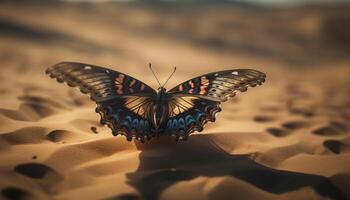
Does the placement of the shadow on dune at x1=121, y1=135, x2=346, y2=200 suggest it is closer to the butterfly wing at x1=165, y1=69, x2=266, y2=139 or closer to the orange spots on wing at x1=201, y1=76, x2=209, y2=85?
the butterfly wing at x1=165, y1=69, x2=266, y2=139

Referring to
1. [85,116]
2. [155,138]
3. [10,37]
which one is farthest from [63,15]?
[155,138]

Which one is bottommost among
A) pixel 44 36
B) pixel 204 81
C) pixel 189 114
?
pixel 189 114

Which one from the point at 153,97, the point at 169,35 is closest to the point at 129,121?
the point at 153,97

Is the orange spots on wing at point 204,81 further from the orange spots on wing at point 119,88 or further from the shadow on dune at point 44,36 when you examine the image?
the shadow on dune at point 44,36

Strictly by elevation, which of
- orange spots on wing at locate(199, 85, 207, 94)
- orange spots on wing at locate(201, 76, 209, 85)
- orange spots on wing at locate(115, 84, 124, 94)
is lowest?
orange spots on wing at locate(199, 85, 207, 94)

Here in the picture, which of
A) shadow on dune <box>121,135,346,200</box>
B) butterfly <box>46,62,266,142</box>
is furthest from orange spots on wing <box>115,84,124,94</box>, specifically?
shadow on dune <box>121,135,346,200</box>

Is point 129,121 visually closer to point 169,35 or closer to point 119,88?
point 119,88
